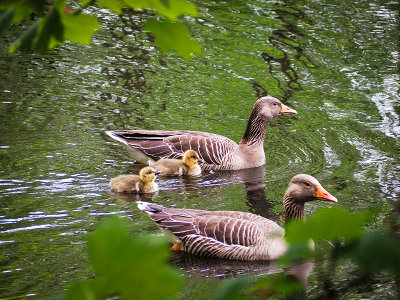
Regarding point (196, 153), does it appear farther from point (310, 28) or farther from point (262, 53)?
point (310, 28)

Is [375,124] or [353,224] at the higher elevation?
[353,224]

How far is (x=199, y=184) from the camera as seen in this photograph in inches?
371

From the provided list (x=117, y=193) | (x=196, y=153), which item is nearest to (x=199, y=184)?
(x=196, y=153)

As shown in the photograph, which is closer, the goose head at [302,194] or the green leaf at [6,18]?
the green leaf at [6,18]

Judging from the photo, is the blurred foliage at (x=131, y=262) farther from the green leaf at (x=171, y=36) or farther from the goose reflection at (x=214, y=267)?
the goose reflection at (x=214, y=267)

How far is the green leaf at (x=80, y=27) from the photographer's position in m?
2.04

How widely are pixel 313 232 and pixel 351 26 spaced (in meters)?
14.9

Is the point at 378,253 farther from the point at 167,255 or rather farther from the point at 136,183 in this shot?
the point at 136,183

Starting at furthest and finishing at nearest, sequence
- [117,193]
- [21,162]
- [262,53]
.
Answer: [262,53], [21,162], [117,193]

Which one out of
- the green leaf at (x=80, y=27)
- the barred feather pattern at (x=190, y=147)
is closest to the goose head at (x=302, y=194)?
the barred feather pattern at (x=190, y=147)

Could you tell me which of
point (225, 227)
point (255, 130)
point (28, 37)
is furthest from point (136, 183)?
point (28, 37)

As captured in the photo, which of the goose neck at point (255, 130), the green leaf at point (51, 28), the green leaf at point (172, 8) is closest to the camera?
the green leaf at point (51, 28)

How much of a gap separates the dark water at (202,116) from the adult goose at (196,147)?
0.72ft

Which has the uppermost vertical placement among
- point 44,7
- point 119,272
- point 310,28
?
point 44,7
